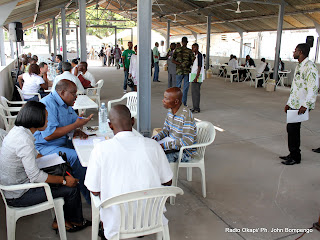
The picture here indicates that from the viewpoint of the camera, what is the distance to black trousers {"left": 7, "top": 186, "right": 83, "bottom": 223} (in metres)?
2.06

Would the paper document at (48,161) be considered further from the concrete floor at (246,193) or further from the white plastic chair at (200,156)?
the white plastic chair at (200,156)

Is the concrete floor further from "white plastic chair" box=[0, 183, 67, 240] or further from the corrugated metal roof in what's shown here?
the corrugated metal roof

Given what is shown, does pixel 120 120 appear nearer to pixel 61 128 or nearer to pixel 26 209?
pixel 26 209

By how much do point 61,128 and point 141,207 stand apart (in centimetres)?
137

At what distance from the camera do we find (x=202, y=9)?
15.0 m

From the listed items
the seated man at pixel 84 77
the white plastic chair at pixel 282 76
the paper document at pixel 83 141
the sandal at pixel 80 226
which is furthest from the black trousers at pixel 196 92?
the white plastic chair at pixel 282 76

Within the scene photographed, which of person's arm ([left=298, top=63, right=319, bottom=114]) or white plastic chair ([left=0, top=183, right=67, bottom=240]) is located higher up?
person's arm ([left=298, top=63, right=319, bottom=114])

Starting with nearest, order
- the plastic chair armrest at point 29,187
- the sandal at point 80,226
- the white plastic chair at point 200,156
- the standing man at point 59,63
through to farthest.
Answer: the plastic chair armrest at point 29,187
the sandal at point 80,226
the white plastic chair at point 200,156
the standing man at point 59,63

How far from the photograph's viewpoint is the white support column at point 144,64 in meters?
3.98

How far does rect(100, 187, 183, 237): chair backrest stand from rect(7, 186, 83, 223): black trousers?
2.38ft

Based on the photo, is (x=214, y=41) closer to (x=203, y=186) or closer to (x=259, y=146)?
(x=259, y=146)

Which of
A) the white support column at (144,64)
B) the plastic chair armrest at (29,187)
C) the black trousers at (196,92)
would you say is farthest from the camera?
the black trousers at (196,92)

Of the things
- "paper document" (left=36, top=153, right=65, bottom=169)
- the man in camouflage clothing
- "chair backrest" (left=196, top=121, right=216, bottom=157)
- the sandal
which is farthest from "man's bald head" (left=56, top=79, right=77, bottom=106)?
the man in camouflage clothing

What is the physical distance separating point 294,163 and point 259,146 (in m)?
0.72
